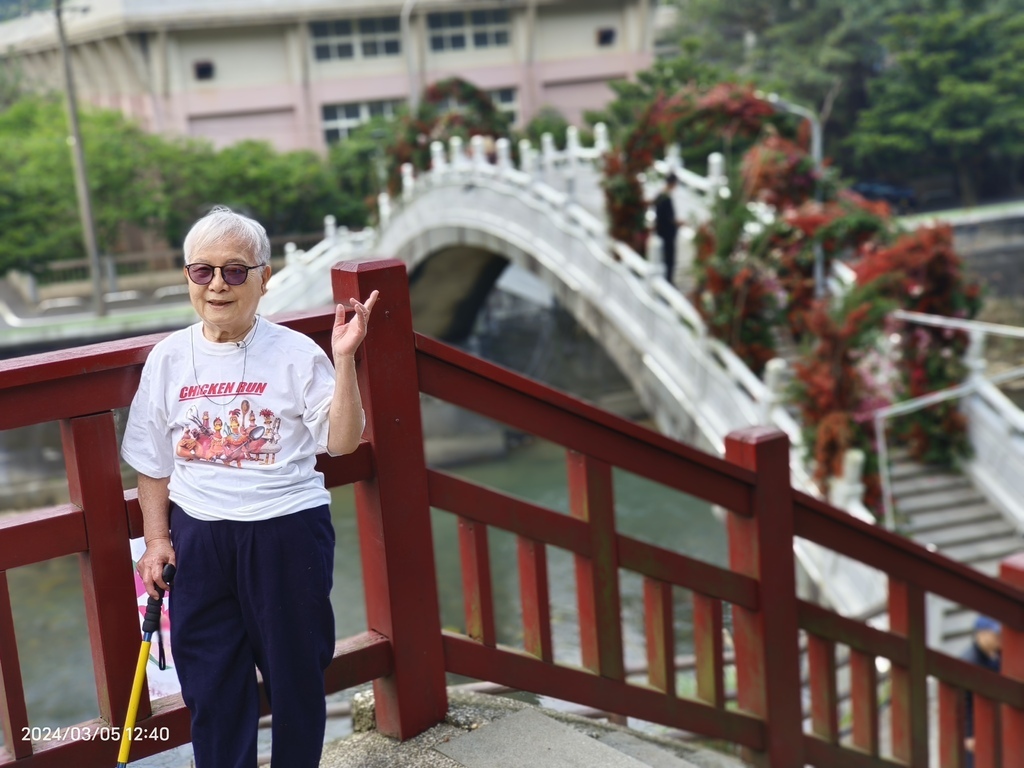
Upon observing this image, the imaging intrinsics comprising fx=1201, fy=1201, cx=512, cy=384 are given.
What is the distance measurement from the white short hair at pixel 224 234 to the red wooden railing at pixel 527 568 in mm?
258

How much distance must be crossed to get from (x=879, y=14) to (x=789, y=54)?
237 centimetres

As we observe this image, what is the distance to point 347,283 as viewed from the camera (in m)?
2.39

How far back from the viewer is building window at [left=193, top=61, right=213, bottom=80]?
108 feet

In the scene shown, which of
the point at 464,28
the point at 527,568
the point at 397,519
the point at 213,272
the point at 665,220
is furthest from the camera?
the point at 464,28

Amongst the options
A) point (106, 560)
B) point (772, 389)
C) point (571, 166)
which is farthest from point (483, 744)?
point (571, 166)

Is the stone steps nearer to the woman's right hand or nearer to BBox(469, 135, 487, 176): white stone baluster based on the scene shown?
BBox(469, 135, 487, 176): white stone baluster

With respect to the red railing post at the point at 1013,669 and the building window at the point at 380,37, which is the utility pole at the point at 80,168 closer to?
the building window at the point at 380,37

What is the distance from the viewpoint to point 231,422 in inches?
82.8

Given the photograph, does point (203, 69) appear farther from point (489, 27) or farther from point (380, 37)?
point (489, 27)

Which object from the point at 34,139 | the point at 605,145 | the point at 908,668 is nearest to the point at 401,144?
the point at 605,145

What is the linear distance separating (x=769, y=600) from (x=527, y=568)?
2.56 feet

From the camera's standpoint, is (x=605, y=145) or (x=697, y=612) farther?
(x=605, y=145)

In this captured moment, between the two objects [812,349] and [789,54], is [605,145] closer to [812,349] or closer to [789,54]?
[812,349]

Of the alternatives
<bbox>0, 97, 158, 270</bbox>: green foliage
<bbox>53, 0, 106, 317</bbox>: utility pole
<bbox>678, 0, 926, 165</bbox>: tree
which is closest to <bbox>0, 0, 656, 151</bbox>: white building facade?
<bbox>0, 97, 158, 270</bbox>: green foliage
